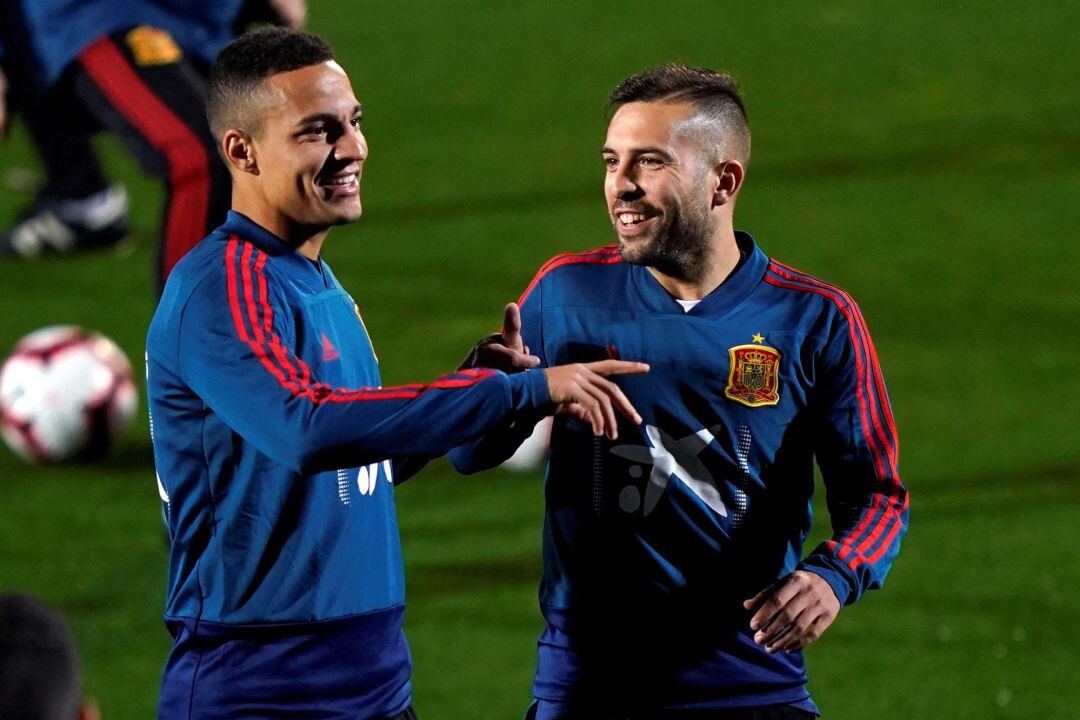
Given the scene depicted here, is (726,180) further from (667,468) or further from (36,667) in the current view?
(36,667)

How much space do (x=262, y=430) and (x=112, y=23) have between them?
11.3 ft

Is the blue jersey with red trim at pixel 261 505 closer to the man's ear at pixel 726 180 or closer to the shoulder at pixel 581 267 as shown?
the shoulder at pixel 581 267

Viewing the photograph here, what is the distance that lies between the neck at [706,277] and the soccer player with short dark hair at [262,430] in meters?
0.36

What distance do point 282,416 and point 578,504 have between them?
→ 68 centimetres

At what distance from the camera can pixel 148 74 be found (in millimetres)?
5781

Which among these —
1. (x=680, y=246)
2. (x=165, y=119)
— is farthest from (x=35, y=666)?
(x=165, y=119)

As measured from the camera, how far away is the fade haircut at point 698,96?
3.31 m

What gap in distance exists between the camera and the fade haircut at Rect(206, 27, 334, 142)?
10.3 ft

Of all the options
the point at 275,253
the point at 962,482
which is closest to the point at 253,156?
the point at 275,253

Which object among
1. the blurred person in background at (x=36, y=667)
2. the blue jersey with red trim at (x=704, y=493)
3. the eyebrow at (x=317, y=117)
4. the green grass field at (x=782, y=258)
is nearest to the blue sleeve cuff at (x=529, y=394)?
the blue jersey with red trim at (x=704, y=493)

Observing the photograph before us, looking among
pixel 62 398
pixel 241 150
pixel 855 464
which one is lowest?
pixel 62 398

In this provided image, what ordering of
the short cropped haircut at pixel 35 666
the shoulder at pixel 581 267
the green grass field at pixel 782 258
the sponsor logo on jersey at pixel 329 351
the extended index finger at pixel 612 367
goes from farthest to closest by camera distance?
the green grass field at pixel 782 258 < the shoulder at pixel 581 267 < the sponsor logo on jersey at pixel 329 351 < the extended index finger at pixel 612 367 < the short cropped haircut at pixel 35 666

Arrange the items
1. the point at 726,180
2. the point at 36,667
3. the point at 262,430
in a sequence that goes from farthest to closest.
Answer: the point at 726,180 → the point at 262,430 → the point at 36,667

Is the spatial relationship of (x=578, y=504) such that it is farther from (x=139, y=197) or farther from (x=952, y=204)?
(x=139, y=197)
